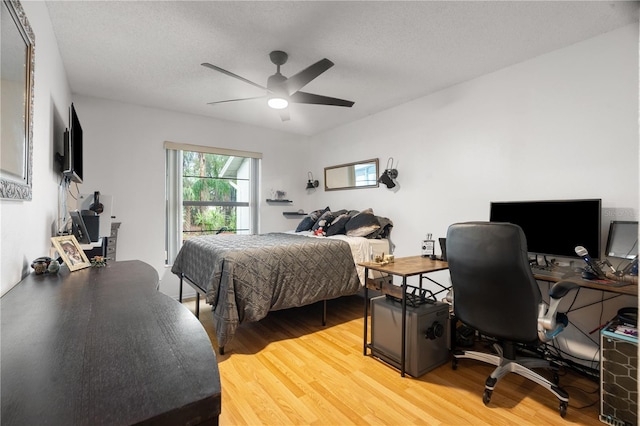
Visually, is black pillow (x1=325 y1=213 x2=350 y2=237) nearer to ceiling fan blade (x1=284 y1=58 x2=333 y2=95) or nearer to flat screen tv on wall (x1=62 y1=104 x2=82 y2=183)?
ceiling fan blade (x1=284 y1=58 x2=333 y2=95)

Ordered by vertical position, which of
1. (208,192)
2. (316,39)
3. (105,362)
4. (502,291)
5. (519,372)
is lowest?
(519,372)

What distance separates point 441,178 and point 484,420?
230cm

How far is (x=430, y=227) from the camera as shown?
3.41 m

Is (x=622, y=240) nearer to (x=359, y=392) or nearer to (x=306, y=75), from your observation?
(x=359, y=392)

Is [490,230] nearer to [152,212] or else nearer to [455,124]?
[455,124]

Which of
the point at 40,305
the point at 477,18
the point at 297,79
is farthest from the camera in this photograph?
the point at 297,79

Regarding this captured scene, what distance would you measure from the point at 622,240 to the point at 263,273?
8.59 feet

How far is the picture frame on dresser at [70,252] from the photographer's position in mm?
1576

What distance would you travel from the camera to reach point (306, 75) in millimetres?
2340

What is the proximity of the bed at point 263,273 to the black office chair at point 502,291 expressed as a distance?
134 cm

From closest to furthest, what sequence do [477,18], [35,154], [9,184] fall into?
[9,184], [35,154], [477,18]

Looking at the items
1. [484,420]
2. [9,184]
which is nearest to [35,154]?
[9,184]

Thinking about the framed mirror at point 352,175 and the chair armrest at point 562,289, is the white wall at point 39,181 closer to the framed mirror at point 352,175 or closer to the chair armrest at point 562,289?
the chair armrest at point 562,289

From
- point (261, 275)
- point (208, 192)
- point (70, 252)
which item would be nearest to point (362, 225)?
point (261, 275)
